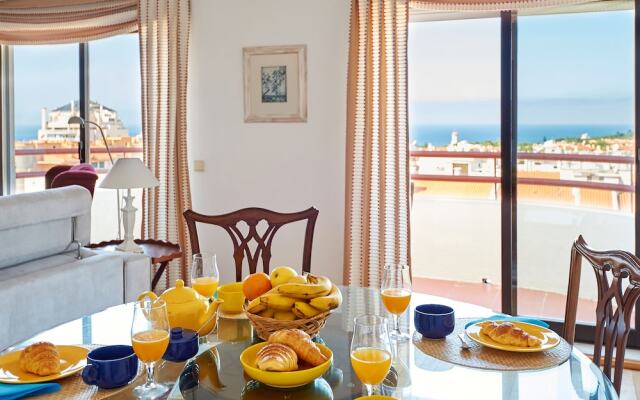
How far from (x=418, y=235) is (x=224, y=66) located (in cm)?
202

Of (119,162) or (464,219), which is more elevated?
(119,162)

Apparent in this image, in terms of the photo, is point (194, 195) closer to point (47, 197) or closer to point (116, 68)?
point (116, 68)

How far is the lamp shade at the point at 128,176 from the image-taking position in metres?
3.54

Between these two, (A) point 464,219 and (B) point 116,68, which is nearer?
(A) point 464,219

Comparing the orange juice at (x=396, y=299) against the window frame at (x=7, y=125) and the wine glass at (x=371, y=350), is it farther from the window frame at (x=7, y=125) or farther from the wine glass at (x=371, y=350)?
the window frame at (x=7, y=125)

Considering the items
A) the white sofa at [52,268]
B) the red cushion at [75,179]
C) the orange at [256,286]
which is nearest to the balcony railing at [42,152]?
the red cushion at [75,179]

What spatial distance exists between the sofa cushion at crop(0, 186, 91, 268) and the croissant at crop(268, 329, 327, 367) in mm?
1621

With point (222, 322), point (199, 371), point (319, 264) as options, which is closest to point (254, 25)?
point (319, 264)

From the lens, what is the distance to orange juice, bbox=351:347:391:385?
1.19 m

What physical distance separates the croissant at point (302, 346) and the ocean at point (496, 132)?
2.90 m

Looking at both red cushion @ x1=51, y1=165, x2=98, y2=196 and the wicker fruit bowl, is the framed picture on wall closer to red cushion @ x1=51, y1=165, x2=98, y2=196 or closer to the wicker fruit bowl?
red cushion @ x1=51, y1=165, x2=98, y2=196

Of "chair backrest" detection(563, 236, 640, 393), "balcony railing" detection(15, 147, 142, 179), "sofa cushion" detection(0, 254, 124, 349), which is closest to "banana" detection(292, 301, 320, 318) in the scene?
"chair backrest" detection(563, 236, 640, 393)

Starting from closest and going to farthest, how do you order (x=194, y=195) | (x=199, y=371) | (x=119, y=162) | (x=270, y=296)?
(x=199, y=371) < (x=270, y=296) < (x=119, y=162) < (x=194, y=195)

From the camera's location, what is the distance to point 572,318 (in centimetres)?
188
